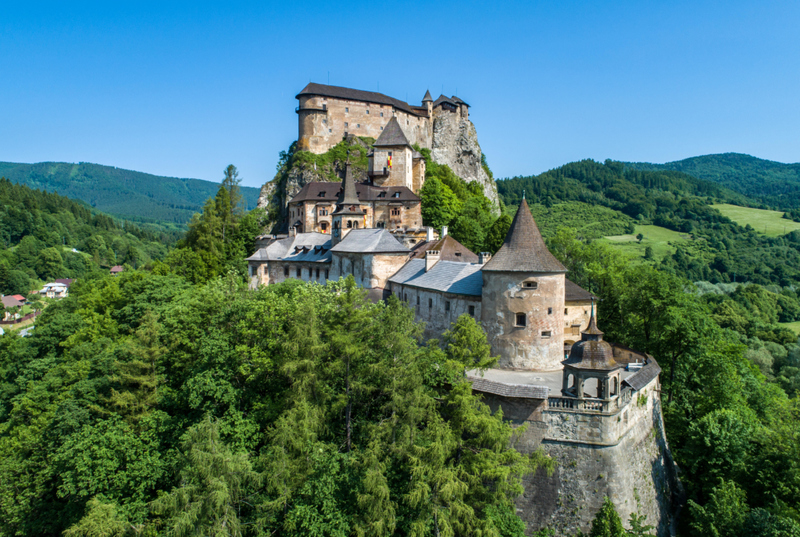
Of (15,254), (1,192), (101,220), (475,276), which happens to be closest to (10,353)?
(475,276)

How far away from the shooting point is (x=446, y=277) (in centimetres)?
3672

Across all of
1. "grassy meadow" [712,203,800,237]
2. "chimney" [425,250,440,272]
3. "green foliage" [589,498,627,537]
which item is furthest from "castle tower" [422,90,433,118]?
"grassy meadow" [712,203,800,237]

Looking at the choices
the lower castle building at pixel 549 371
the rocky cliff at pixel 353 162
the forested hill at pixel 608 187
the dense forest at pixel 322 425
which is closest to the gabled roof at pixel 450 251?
the lower castle building at pixel 549 371

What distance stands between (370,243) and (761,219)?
524 feet

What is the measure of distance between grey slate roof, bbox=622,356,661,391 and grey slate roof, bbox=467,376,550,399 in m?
4.90

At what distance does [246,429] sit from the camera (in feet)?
83.5

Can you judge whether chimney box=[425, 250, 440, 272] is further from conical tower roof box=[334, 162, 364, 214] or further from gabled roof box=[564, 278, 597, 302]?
conical tower roof box=[334, 162, 364, 214]

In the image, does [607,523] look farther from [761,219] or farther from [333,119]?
[761,219]

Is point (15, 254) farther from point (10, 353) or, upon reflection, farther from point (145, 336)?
point (145, 336)

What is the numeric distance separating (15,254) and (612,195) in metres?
170

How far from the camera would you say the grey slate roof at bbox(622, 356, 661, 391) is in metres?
26.5

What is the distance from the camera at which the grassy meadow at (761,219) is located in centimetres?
14762

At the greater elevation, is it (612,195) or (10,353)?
(612,195)

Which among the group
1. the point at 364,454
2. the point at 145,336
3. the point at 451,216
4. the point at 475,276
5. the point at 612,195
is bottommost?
the point at 364,454
